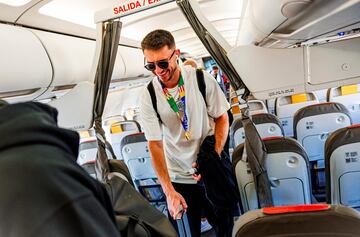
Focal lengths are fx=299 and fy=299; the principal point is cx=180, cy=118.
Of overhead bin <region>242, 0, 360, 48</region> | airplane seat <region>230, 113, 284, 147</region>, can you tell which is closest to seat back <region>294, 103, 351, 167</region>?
airplane seat <region>230, 113, 284, 147</region>

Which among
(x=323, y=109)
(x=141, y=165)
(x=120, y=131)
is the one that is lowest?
(x=141, y=165)

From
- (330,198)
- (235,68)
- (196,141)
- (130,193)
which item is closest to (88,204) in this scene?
(130,193)

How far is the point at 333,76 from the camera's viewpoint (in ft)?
4.77

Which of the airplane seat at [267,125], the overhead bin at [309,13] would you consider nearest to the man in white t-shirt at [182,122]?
the overhead bin at [309,13]

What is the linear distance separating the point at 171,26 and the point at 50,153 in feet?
15.8

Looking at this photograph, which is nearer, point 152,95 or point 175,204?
point 175,204

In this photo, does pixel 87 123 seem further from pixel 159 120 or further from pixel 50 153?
pixel 50 153

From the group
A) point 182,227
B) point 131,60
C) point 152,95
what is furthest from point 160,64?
point 131,60

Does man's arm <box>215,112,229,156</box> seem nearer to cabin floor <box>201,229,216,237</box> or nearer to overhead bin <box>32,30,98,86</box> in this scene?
overhead bin <box>32,30,98,86</box>

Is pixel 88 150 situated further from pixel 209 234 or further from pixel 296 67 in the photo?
pixel 296 67

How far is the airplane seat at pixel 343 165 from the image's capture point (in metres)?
2.22

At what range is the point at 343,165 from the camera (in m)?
2.28

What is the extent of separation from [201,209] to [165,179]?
52 centimetres

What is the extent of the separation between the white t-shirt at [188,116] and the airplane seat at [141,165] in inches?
64.9
